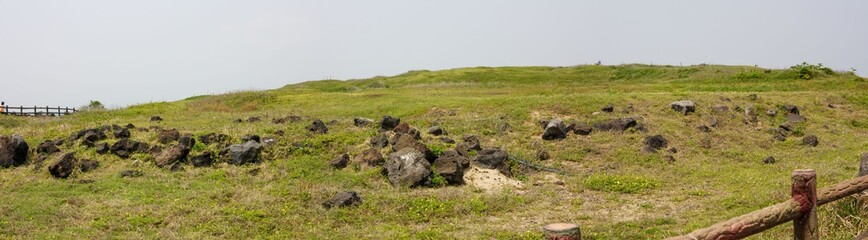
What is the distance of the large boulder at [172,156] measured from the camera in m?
20.7

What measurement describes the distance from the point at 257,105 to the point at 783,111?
25164mm

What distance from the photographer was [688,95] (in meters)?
31.3

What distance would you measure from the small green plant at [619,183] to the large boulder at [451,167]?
3225 mm

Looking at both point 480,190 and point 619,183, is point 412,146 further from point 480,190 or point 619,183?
point 619,183

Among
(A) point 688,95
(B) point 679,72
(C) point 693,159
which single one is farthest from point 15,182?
(B) point 679,72

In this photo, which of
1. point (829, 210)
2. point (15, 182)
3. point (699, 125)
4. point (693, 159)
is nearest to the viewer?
point (829, 210)

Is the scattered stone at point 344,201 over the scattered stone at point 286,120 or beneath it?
beneath

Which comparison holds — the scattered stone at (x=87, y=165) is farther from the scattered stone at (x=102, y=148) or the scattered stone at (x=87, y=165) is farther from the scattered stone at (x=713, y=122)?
the scattered stone at (x=713, y=122)

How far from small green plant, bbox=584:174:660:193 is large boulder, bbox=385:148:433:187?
4122mm

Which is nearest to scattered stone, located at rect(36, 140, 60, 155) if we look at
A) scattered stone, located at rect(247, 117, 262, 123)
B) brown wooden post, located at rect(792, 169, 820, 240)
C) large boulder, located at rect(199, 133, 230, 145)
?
large boulder, located at rect(199, 133, 230, 145)

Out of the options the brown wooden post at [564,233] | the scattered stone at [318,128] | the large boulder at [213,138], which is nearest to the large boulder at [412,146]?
the scattered stone at [318,128]

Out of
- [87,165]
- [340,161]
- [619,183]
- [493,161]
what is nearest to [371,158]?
[340,161]

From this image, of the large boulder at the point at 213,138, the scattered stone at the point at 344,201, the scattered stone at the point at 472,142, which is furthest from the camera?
the large boulder at the point at 213,138

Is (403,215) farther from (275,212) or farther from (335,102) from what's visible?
(335,102)
